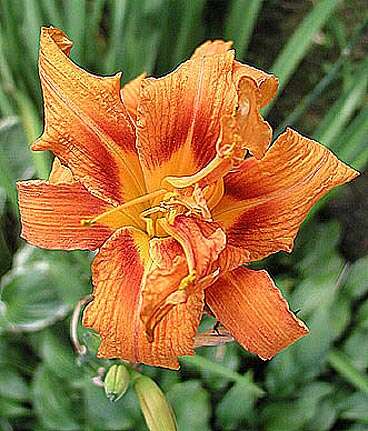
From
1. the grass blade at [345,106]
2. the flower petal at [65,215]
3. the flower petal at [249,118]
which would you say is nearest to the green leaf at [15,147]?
the grass blade at [345,106]

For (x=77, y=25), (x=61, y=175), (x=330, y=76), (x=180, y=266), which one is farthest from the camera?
(x=77, y=25)

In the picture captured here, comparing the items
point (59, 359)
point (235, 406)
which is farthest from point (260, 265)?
point (59, 359)

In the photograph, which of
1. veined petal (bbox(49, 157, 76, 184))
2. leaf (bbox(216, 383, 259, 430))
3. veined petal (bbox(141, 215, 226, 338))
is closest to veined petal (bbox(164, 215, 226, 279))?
veined petal (bbox(141, 215, 226, 338))

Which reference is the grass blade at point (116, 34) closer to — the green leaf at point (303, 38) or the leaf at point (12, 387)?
the green leaf at point (303, 38)

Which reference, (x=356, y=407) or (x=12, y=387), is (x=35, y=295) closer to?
(x=12, y=387)

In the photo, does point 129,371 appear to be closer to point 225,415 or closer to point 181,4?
point 225,415

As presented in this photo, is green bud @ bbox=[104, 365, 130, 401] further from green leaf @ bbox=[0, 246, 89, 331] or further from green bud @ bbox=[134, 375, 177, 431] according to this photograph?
green leaf @ bbox=[0, 246, 89, 331]
